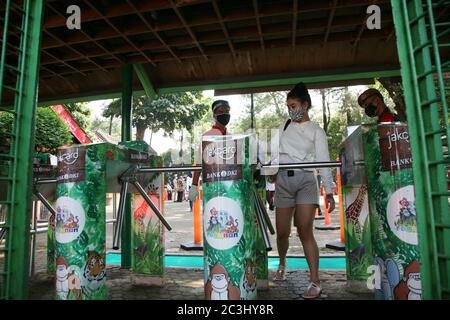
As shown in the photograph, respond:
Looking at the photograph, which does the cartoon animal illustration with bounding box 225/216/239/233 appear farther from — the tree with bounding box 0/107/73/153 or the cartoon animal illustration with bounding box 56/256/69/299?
the tree with bounding box 0/107/73/153

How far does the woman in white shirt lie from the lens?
2471 millimetres

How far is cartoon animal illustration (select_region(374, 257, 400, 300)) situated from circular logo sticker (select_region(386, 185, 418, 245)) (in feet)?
0.58

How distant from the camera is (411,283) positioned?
1888mm

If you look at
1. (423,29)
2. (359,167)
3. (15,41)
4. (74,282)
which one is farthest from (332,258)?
(15,41)

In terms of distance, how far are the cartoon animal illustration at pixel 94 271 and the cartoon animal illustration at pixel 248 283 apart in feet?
3.21

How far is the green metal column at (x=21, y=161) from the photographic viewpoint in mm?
1316

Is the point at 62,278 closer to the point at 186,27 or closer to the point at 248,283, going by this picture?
the point at 248,283

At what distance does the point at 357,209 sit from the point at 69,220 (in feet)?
7.30

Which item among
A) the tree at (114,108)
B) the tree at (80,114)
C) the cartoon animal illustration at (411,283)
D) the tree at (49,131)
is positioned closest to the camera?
the cartoon animal illustration at (411,283)

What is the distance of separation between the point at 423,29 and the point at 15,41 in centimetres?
326

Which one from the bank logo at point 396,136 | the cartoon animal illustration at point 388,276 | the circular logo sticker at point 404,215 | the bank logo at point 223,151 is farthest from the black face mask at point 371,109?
the bank logo at point 223,151

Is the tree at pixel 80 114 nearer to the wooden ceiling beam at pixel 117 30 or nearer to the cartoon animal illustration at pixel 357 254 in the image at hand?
the wooden ceiling beam at pixel 117 30

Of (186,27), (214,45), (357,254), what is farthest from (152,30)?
(357,254)

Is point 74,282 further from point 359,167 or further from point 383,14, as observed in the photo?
point 383,14
